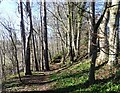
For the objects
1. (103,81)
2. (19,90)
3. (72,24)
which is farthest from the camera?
(72,24)

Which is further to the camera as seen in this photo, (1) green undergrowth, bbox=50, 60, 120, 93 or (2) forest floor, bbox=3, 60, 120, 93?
(2) forest floor, bbox=3, 60, 120, 93

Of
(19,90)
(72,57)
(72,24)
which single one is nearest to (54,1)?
(72,24)

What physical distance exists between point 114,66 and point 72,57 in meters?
12.7

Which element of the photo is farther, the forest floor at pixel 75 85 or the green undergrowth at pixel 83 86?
the forest floor at pixel 75 85

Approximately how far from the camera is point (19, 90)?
1577 cm

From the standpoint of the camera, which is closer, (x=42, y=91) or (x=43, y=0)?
(x=42, y=91)

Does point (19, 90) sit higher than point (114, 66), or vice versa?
point (114, 66)

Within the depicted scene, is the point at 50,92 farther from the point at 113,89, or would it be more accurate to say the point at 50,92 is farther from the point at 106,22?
the point at 106,22

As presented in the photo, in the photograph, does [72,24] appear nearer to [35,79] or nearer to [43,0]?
[43,0]

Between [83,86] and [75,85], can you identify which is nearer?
[83,86]

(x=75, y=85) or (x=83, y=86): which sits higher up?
(x=83, y=86)

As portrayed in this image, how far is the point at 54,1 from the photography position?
114ft

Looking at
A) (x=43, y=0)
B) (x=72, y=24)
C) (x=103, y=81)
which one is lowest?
(x=103, y=81)

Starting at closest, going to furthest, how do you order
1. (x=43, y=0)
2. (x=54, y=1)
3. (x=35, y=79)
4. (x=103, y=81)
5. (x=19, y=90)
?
(x=103, y=81) → (x=19, y=90) → (x=35, y=79) → (x=43, y=0) → (x=54, y=1)
